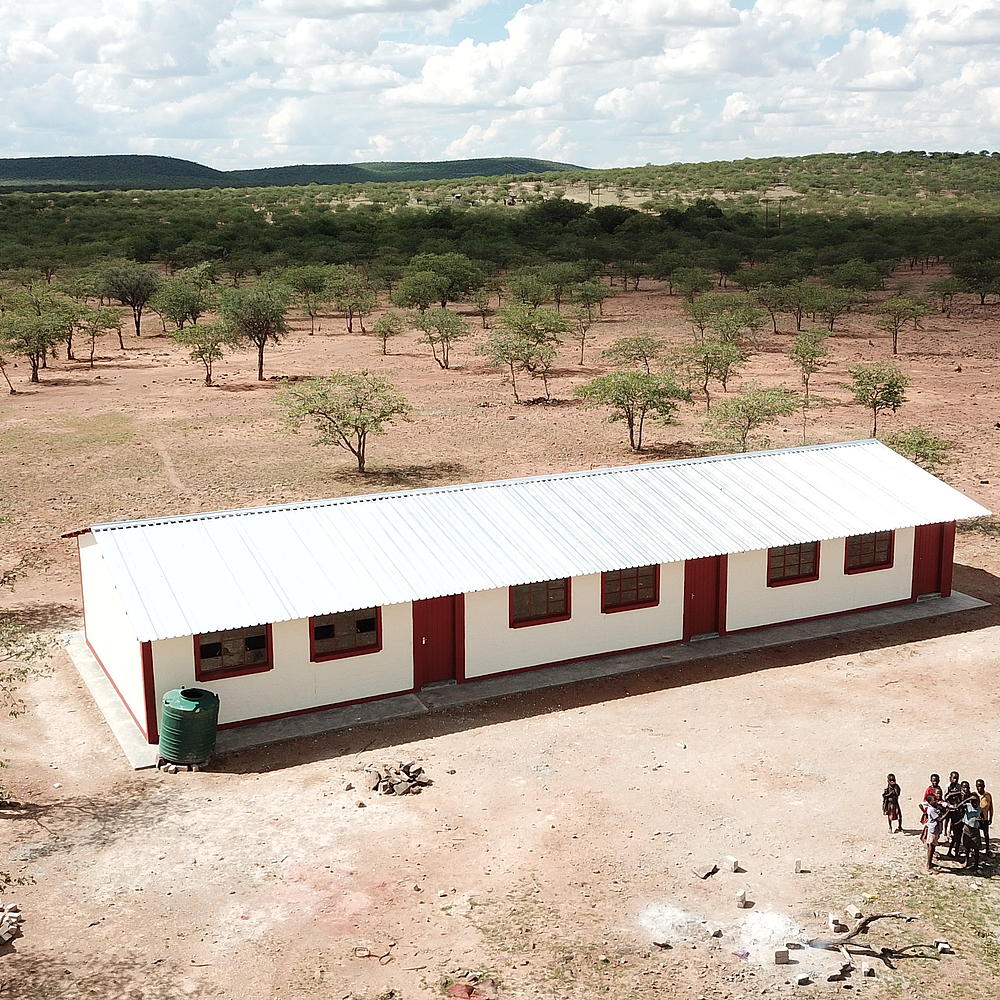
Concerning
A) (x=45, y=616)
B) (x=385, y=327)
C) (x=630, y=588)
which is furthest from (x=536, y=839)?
(x=385, y=327)

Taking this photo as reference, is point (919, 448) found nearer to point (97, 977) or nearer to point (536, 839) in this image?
point (536, 839)

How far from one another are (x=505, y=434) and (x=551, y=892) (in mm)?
24065

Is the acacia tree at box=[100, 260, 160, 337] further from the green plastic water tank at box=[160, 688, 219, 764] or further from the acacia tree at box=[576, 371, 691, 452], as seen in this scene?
the green plastic water tank at box=[160, 688, 219, 764]

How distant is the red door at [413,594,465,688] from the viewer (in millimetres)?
18891

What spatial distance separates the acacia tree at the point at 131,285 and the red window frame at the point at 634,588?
1766 inches

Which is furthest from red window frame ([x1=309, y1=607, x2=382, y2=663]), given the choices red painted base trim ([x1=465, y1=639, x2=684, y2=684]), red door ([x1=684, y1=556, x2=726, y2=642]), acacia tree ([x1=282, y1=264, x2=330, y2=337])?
acacia tree ([x1=282, y1=264, x2=330, y2=337])

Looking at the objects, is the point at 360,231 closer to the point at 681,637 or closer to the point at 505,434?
the point at 505,434

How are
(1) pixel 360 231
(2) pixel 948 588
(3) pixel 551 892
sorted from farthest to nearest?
1. (1) pixel 360 231
2. (2) pixel 948 588
3. (3) pixel 551 892

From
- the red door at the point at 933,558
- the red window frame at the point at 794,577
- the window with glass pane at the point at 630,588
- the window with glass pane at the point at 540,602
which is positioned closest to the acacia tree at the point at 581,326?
the red door at the point at 933,558

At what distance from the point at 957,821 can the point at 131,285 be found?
175 feet

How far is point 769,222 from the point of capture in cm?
9775

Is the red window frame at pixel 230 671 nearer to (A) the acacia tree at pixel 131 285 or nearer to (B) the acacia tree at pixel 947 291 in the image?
(A) the acacia tree at pixel 131 285

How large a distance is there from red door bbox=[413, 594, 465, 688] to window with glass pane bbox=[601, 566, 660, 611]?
2730 millimetres

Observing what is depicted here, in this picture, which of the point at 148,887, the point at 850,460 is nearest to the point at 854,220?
the point at 850,460
